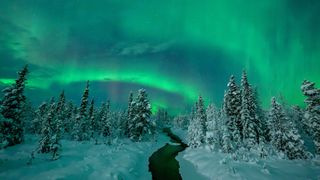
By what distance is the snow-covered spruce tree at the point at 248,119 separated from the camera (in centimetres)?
3731

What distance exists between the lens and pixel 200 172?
2200 centimetres

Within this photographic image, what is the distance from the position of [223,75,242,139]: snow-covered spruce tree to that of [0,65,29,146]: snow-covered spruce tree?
41.6 m

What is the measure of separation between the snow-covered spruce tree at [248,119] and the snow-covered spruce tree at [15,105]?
41.5 metres

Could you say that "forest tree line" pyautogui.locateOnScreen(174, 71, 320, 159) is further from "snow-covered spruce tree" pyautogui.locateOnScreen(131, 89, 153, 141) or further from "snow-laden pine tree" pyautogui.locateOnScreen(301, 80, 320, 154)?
"snow-covered spruce tree" pyautogui.locateOnScreen(131, 89, 153, 141)

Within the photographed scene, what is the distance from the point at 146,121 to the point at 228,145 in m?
25.9

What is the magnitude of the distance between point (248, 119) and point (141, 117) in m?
28.4

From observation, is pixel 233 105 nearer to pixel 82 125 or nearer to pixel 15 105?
pixel 82 125

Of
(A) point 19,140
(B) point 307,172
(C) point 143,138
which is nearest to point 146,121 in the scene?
(C) point 143,138

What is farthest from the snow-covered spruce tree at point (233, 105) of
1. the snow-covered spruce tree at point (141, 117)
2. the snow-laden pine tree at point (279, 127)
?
the snow-covered spruce tree at point (141, 117)

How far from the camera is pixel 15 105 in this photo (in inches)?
1155


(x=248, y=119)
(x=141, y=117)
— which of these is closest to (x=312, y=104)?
(x=248, y=119)

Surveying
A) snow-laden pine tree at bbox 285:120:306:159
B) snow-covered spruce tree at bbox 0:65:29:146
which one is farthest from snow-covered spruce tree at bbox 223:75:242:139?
snow-covered spruce tree at bbox 0:65:29:146

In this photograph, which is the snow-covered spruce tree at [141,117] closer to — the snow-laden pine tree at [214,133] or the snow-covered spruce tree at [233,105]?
the snow-laden pine tree at [214,133]

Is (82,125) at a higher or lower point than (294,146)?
lower
